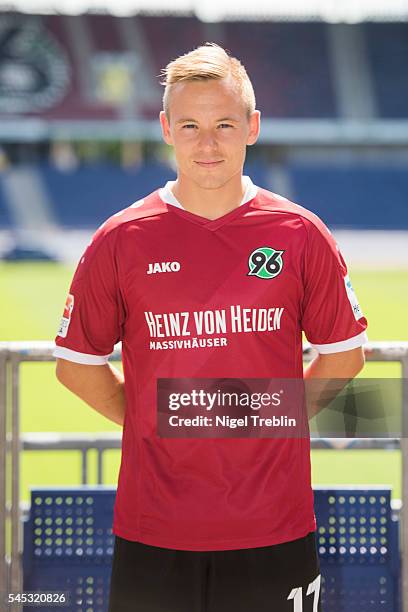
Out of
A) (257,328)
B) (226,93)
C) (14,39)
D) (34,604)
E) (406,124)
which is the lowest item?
(34,604)

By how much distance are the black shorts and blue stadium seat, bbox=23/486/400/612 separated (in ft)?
2.30

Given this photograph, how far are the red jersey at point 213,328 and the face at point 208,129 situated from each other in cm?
9

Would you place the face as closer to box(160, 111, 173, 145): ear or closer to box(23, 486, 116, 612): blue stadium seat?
box(160, 111, 173, 145): ear

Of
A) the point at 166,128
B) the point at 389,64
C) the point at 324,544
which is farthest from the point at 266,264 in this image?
the point at 389,64

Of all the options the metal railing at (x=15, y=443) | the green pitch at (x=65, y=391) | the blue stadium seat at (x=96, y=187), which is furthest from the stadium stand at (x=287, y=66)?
the metal railing at (x=15, y=443)

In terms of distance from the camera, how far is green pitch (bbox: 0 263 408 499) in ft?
18.5

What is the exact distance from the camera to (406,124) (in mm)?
36969

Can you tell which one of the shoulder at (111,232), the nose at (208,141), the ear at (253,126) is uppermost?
the ear at (253,126)

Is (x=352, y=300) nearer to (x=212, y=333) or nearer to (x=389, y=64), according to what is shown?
(x=212, y=333)

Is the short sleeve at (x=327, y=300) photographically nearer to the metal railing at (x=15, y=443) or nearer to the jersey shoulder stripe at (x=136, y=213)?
the jersey shoulder stripe at (x=136, y=213)

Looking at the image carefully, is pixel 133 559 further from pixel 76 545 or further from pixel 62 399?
pixel 62 399

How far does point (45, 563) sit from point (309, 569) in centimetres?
98

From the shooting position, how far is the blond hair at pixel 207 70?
6.31 ft

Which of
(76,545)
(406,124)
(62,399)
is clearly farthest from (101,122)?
(76,545)
